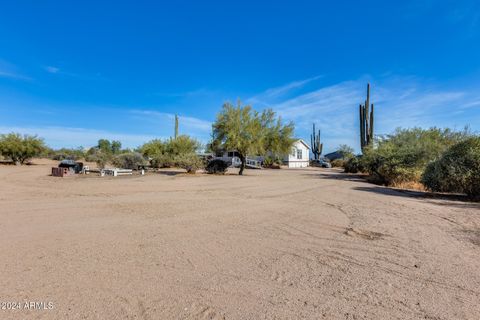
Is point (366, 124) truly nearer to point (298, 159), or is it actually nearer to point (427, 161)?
point (427, 161)

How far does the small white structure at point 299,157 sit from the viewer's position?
47122mm

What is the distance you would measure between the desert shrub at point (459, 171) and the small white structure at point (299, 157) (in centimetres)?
3264

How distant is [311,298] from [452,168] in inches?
492

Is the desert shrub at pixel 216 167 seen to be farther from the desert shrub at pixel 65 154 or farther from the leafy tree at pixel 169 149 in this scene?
the desert shrub at pixel 65 154

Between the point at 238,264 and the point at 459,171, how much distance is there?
41.0 ft

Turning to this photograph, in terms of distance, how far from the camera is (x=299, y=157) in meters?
50.2

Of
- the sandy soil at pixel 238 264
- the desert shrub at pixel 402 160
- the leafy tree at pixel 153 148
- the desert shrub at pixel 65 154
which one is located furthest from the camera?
the desert shrub at pixel 65 154

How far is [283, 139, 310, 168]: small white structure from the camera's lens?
47122mm

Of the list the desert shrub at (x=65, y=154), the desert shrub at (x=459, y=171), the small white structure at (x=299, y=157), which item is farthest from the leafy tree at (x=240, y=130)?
the desert shrub at (x=65, y=154)

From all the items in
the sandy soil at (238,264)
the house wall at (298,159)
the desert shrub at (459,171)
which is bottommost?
the sandy soil at (238,264)

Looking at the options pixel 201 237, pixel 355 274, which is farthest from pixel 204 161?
pixel 355 274

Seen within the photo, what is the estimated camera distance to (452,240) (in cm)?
559

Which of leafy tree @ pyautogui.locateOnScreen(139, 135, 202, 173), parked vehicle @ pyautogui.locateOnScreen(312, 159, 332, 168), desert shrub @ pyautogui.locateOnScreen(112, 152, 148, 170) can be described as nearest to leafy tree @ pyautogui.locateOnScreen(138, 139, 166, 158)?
leafy tree @ pyautogui.locateOnScreen(139, 135, 202, 173)

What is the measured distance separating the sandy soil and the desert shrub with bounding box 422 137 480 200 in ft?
15.8
